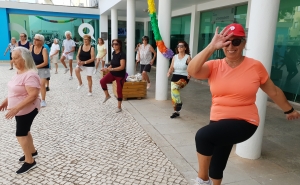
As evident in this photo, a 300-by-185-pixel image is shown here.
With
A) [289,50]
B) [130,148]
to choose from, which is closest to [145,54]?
[289,50]

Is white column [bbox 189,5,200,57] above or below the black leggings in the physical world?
above

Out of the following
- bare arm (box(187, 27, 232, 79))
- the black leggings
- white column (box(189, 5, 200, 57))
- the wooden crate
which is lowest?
the wooden crate

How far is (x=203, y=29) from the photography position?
10.9 meters

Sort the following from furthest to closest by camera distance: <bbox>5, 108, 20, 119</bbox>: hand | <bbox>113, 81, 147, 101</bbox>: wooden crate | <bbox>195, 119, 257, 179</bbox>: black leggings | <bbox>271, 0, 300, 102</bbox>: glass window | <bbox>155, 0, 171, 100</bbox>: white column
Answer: <bbox>113, 81, 147, 101</bbox>: wooden crate < <bbox>271, 0, 300, 102</bbox>: glass window < <bbox>155, 0, 171, 100</bbox>: white column < <bbox>5, 108, 20, 119</bbox>: hand < <bbox>195, 119, 257, 179</bbox>: black leggings

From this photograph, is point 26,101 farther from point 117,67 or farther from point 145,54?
point 145,54

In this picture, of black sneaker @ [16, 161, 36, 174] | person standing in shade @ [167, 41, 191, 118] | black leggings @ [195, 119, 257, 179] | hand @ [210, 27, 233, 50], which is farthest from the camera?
person standing in shade @ [167, 41, 191, 118]

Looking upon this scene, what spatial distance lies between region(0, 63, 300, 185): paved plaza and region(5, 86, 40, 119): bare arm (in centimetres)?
83

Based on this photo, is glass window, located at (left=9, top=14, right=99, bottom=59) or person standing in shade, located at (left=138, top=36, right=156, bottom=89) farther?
glass window, located at (left=9, top=14, right=99, bottom=59)

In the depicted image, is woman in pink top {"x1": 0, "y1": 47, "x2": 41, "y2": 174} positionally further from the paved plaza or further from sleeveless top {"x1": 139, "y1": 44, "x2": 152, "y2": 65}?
sleeveless top {"x1": 139, "y1": 44, "x2": 152, "y2": 65}

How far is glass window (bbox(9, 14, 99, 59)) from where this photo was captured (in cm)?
1744

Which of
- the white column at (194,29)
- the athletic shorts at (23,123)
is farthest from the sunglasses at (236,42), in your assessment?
the white column at (194,29)

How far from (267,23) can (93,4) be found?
17896mm

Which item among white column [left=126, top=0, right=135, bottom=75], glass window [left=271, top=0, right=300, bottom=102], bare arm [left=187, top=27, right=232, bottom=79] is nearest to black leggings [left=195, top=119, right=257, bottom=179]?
bare arm [left=187, top=27, right=232, bottom=79]

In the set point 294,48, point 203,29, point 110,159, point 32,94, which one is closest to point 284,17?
point 294,48
